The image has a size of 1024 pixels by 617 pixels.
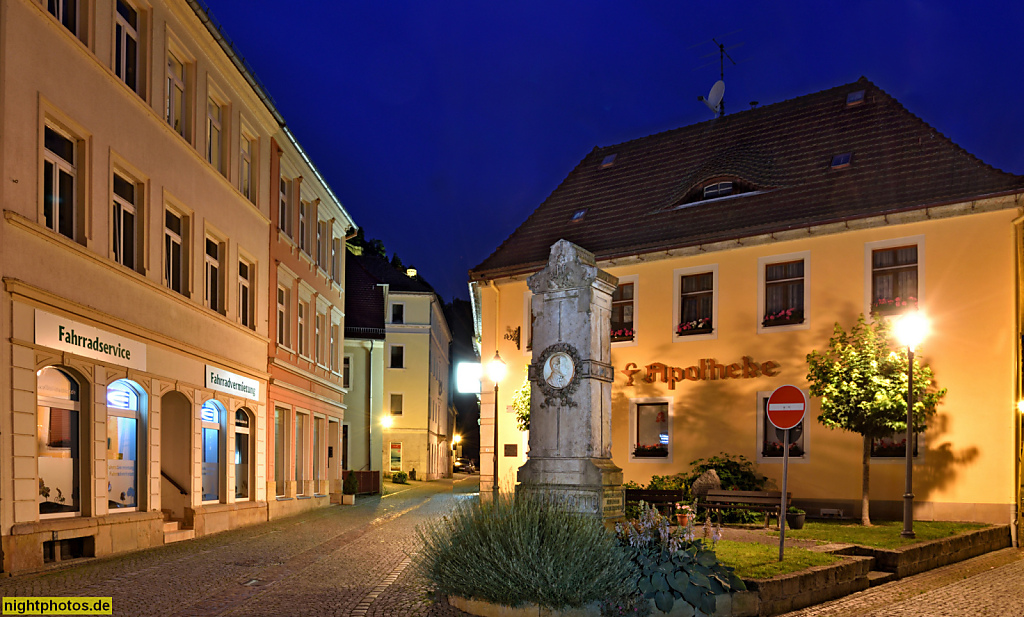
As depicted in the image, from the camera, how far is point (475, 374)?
29.4m

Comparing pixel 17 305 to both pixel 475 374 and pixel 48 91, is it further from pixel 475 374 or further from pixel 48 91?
pixel 475 374

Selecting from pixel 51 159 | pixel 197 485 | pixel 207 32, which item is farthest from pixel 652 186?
pixel 51 159

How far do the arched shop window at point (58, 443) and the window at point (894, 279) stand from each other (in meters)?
16.0

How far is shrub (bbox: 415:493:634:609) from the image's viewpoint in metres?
8.35

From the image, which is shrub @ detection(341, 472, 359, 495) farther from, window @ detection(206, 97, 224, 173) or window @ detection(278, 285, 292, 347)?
window @ detection(206, 97, 224, 173)

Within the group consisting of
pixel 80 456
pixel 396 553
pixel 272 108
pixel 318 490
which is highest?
pixel 272 108

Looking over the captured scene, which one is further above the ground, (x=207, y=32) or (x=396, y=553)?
(x=207, y=32)

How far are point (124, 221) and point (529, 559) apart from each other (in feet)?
33.9

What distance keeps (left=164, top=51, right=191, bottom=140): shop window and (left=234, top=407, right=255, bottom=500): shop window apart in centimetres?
673

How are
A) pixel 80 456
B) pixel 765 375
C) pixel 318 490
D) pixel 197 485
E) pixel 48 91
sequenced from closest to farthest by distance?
A: pixel 48 91, pixel 80 456, pixel 197 485, pixel 765 375, pixel 318 490

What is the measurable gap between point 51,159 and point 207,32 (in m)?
6.36

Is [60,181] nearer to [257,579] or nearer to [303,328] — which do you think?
[257,579]

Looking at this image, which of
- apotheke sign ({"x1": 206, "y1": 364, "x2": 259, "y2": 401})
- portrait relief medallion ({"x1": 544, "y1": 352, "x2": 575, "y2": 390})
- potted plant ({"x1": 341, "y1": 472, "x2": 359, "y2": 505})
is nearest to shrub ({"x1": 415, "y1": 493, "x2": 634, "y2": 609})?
portrait relief medallion ({"x1": 544, "y1": 352, "x2": 575, "y2": 390})

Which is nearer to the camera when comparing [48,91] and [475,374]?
[48,91]
